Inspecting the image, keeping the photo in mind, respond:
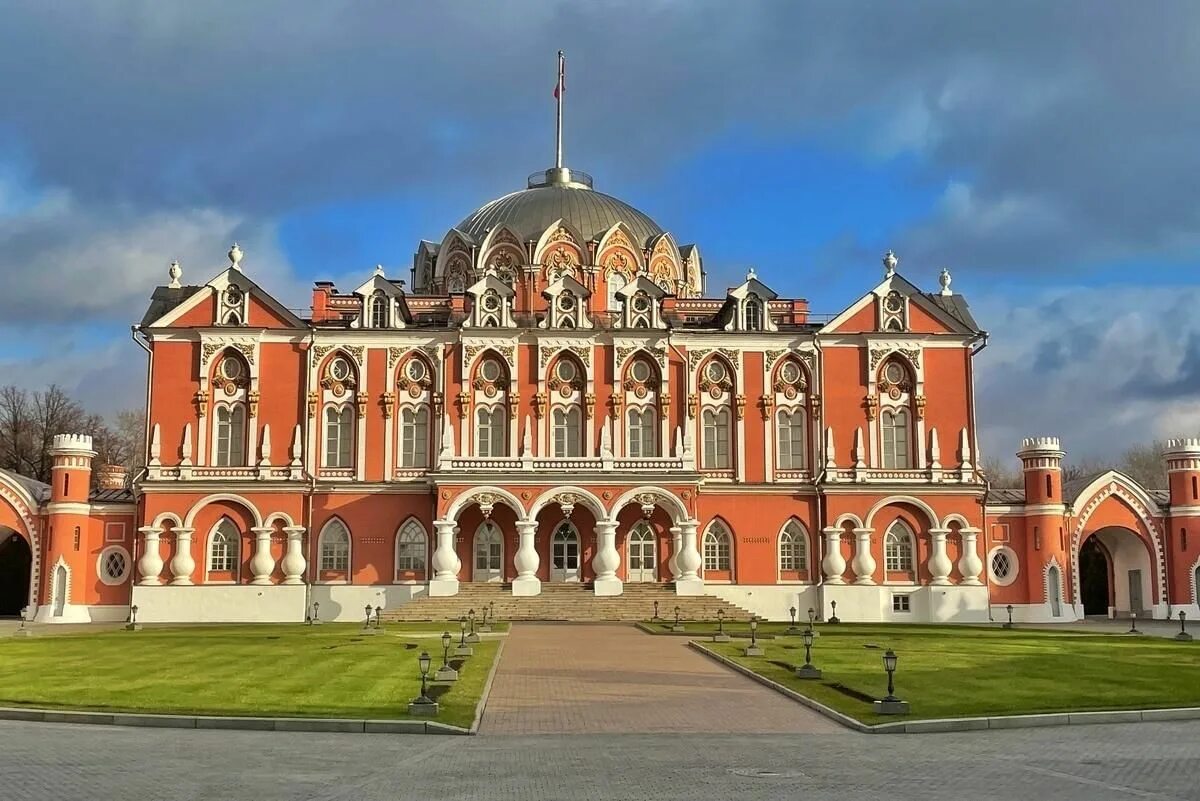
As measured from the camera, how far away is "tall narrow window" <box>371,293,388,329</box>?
57.6 meters

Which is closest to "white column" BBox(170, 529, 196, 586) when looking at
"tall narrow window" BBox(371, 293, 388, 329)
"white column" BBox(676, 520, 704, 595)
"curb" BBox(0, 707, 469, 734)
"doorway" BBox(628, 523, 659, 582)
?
"tall narrow window" BBox(371, 293, 388, 329)

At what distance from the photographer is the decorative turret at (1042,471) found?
2239 inches

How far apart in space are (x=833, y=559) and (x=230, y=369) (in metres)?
27.0

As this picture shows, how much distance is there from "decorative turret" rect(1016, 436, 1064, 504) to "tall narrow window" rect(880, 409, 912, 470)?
5327 millimetres

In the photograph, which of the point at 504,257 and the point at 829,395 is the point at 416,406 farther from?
the point at 829,395

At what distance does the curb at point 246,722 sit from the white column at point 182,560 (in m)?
34.8

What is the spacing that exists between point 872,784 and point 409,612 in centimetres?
3598

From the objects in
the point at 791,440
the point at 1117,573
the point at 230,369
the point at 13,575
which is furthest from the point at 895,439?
the point at 13,575

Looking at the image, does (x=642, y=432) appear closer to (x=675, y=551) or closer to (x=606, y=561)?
(x=675, y=551)

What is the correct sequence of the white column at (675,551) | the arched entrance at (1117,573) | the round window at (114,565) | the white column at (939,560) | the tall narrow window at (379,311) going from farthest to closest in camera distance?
1. the arched entrance at (1117,573)
2. the tall narrow window at (379,311)
3. the round window at (114,565)
4. the white column at (939,560)
5. the white column at (675,551)

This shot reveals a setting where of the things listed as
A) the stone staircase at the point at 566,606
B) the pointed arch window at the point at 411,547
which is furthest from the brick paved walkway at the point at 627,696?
the pointed arch window at the point at 411,547

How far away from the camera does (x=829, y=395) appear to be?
57.3 m

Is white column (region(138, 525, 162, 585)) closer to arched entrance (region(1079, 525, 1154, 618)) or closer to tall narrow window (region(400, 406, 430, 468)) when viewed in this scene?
tall narrow window (region(400, 406, 430, 468))

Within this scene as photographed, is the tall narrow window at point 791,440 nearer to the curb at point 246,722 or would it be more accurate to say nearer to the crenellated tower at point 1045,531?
the crenellated tower at point 1045,531
